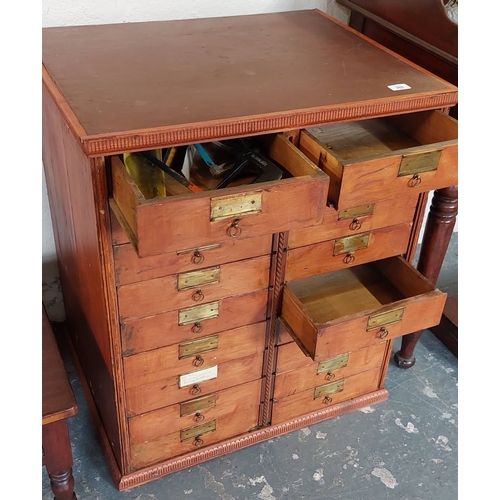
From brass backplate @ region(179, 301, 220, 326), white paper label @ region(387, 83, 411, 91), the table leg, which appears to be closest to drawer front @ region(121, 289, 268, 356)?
brass backplate @ region(179, 301, 220, 326)

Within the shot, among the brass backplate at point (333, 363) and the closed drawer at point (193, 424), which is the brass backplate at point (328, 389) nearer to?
the brass backplate at point (333, 363)

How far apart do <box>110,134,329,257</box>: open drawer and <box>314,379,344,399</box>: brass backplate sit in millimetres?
761

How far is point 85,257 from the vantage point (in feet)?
4.48

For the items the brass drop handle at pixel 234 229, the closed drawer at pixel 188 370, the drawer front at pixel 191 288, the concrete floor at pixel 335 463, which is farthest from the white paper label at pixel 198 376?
the brass drop handle at pixel 234 229

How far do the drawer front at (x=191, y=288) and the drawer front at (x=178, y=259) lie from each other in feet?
0.05

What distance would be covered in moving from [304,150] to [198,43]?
428 millimetres

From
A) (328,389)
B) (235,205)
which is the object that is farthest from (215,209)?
(328,389)

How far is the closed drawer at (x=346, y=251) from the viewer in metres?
1.42

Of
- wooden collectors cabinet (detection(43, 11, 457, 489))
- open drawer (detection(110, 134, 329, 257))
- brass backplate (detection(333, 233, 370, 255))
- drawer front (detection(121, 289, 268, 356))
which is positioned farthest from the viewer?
brass backplate (detection(333, 233, 370, 255))

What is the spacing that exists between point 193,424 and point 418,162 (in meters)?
0.89

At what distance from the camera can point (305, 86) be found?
127 cm

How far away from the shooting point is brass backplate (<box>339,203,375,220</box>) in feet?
4.57

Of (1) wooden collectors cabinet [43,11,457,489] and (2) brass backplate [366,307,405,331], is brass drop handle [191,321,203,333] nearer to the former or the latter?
(1) wooden collectors cabinet [43,11,457,489]

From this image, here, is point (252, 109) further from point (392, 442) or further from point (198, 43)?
point (392, 442)
